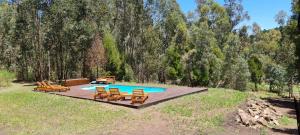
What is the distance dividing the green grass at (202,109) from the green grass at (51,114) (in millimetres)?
2480

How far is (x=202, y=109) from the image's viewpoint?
14.8 meters

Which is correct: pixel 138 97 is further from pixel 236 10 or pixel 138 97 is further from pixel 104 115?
pixel 236 10

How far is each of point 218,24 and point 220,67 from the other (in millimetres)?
8067

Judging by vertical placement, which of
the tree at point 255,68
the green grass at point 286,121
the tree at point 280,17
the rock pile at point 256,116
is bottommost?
the green grass at point 286,121

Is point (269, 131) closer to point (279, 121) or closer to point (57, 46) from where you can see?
point (279, 121)

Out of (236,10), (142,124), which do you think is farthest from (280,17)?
(142,124)

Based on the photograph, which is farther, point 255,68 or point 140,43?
point 255,68

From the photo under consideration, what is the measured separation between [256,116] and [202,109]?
2.50 m

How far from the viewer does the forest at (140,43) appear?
85.1 feet

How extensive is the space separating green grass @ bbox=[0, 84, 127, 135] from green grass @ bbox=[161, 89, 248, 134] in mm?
2480

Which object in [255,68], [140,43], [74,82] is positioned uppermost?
[140,43]

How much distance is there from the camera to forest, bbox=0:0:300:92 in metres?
25.9

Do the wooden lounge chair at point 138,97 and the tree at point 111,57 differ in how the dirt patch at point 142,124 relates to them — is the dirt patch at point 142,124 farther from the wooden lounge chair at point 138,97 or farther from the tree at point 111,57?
the tree at point 111,57

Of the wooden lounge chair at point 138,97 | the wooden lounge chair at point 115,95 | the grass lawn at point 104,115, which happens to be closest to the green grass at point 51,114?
the grass lawn at point 104,115
